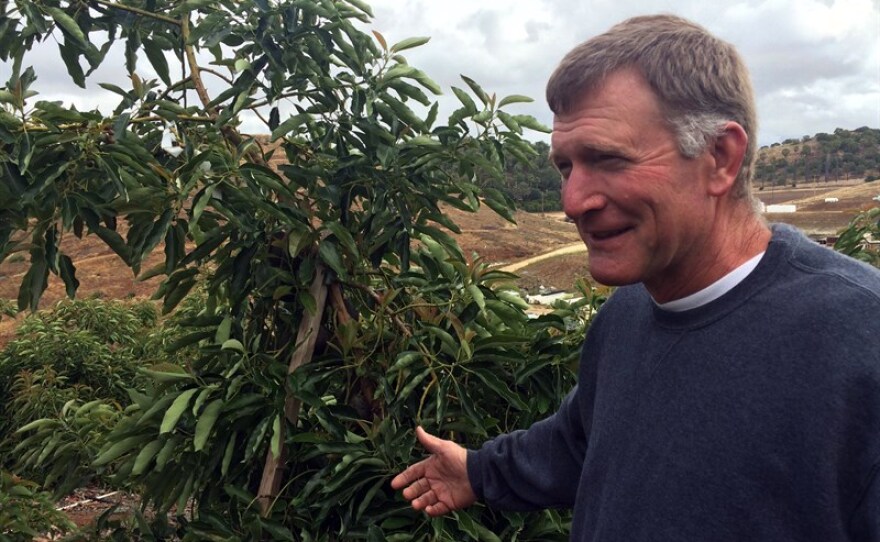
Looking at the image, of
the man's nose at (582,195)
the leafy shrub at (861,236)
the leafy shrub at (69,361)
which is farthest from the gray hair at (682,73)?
the leafy shrub at (69,361)

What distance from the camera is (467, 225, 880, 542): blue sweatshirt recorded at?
3.46 ft

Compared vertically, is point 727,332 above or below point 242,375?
above

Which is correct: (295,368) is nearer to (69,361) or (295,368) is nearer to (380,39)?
(380,39)

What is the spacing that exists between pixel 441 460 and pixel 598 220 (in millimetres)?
770

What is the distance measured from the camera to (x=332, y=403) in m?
2.14

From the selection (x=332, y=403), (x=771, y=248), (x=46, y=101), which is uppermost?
(x=46, y=101)

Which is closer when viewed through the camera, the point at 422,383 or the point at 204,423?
the point at 204,423

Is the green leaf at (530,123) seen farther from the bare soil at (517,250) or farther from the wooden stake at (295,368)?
the bare soil at (517,250)

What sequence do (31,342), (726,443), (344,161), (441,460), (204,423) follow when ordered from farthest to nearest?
1. (31,342)
2. (344,161)
3. (204,423)
4. (441,460)
5. (726,443)

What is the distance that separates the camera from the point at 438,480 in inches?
72.1

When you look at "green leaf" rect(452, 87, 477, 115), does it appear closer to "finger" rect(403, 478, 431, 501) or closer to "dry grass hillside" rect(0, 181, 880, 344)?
"finger" rect(403, 478, 431, 501)

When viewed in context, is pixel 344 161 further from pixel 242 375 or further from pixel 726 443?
pixel 726 443

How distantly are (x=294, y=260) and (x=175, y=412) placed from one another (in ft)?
1.62

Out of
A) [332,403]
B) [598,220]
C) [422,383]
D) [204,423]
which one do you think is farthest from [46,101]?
[598,220]
